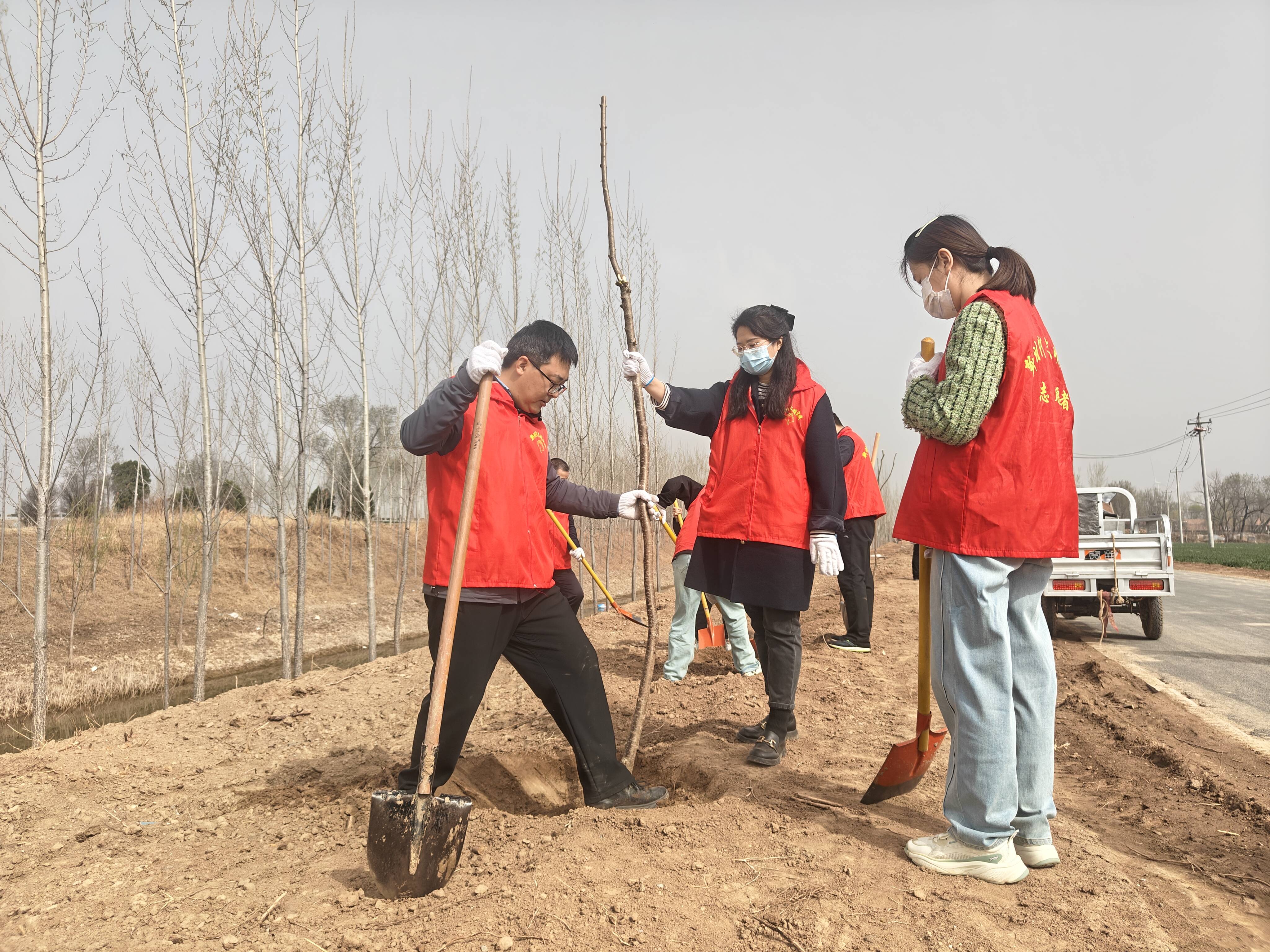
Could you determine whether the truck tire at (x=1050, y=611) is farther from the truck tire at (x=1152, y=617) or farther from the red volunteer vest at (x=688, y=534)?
the red volunteer vest at (x=688, y=534)

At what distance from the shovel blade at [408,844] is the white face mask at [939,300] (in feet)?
6.18

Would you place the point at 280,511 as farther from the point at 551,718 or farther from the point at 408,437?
the point at 408,437

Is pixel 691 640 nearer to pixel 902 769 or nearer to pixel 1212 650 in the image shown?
pixel 902 769

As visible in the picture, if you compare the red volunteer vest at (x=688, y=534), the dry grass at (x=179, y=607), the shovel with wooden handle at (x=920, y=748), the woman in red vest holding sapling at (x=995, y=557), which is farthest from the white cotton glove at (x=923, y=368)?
the dry grass at (x=179, y=607)

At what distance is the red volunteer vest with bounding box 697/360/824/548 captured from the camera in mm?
3049

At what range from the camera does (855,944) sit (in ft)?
5.47

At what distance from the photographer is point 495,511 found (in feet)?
8.32

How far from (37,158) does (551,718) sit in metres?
5.04

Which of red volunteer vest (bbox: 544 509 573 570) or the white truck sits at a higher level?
red volunteer vest (bbox: 544 509 573 570)

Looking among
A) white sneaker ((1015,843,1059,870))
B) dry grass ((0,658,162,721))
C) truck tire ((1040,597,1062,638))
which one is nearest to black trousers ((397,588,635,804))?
white sneaker ((1015,843,1059,870))

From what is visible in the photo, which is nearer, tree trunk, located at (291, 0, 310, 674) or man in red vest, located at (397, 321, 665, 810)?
man in red vest, located at (397, 321, 665, 810)

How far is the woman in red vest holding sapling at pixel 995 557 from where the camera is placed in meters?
1.97

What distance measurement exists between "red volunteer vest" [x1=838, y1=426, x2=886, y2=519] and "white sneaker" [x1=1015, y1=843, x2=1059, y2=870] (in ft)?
11.1

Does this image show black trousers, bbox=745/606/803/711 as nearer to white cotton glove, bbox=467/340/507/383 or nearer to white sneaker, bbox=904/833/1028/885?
white sneaker, bbox=904/833/1028/885
